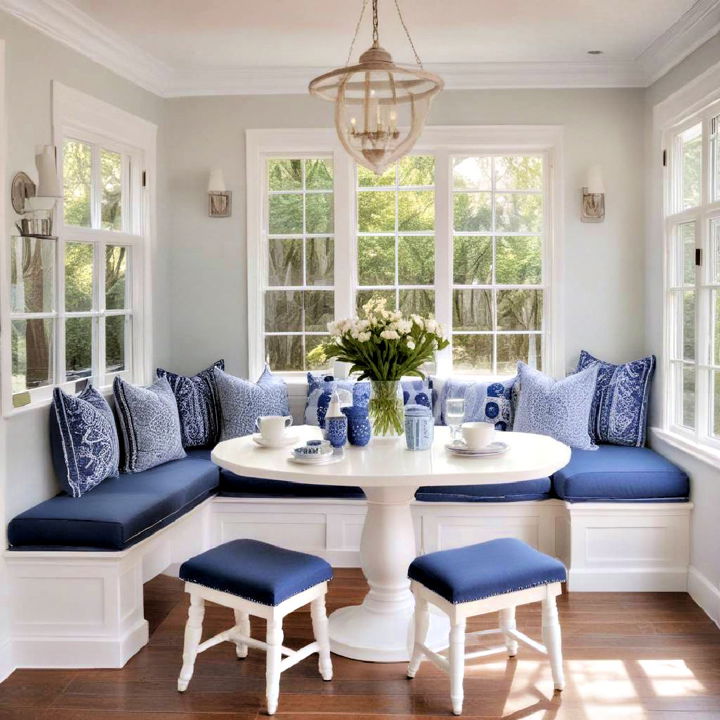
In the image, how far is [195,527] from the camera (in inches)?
175

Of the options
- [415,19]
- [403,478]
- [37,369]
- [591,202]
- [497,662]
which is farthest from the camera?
[591,202]

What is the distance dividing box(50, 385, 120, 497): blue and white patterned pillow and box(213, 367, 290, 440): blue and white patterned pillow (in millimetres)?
1028

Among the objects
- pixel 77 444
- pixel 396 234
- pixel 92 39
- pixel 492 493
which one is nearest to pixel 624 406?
pixel 492 493

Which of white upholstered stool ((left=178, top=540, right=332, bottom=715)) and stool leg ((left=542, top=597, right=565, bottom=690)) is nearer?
white upholstered stool ((left=178, top=540, right=332, bottom=715))

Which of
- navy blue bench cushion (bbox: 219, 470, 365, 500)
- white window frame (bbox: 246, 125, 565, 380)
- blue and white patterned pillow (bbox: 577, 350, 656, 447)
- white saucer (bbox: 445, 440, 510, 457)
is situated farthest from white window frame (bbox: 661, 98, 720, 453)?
navy blue bench cushion (bbox: 219, 470, 365, 500)

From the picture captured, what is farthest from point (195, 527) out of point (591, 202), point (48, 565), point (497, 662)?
point (591, 202)

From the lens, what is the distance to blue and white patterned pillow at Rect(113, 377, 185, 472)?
13.9ft

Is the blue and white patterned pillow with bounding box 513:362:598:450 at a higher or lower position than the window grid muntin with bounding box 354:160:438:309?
lower

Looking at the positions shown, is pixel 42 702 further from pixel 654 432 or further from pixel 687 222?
pixel 687 222

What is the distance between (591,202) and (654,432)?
1.34m

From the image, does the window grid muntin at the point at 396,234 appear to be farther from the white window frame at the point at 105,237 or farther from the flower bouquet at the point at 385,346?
the flower bouquet at the point at 385,346

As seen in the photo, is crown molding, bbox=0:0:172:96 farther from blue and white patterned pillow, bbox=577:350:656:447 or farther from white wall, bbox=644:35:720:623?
blue and white patterned pillow, bbox=577:350:656:447

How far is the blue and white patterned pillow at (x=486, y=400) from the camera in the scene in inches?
190

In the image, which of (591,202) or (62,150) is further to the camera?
(591,202)
